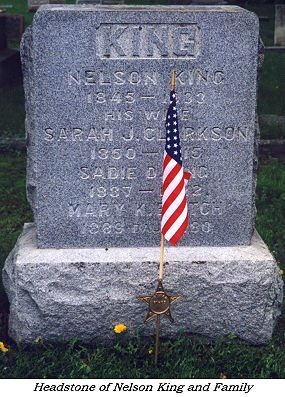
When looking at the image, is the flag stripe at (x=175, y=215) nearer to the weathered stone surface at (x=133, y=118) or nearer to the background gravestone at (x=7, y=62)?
the weathered stone surface at (x=133, y=118)

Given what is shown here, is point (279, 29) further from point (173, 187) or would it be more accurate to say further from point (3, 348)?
→ point (3, 348)

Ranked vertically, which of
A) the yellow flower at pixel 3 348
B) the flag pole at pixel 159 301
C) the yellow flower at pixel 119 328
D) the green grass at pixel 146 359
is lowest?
the green grass at pixel 146 359

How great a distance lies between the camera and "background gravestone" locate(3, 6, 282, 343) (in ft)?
12.8

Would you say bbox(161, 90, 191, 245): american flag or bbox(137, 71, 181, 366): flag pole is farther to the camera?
bbox(137, 71, 181, 366): flag pole

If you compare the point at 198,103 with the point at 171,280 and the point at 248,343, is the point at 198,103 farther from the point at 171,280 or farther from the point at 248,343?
the point at 248,343

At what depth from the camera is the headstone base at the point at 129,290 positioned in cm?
406

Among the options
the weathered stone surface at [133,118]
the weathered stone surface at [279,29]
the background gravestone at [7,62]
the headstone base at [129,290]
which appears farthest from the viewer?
the weathered stone surface at [279,29]

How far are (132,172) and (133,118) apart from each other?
13.1 inches

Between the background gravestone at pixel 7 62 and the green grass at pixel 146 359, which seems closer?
the green grass at pixel 146 359

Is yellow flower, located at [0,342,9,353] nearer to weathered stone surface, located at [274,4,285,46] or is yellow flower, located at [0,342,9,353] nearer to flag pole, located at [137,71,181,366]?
flag pole, located at [137,71,181,366]

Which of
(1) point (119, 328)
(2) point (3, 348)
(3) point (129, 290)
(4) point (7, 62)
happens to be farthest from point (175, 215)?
(4) point (7, 62)

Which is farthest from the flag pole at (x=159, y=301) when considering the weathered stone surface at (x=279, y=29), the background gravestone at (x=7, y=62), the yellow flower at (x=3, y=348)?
the weathered stone surface at (x=279, y=29)

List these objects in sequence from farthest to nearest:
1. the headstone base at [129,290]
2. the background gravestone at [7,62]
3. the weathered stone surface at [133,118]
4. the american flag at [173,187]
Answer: the background gravestone at [7,62], the headstone base at [129,290], the weathered stone surface at [133,118], the american flag at [173,187]

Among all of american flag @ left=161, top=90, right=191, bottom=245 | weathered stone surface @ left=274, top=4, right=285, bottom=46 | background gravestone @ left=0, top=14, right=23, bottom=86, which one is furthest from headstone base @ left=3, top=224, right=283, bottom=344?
weathered stone surface @ left=274, top=4, right=285, bottom=46
